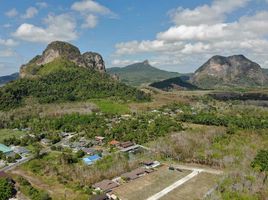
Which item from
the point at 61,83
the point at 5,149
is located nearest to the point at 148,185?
the point at 5,149

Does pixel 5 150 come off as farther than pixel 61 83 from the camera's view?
No

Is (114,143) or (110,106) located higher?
(110,106)

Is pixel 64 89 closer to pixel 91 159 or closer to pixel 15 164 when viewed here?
pixel 15 164

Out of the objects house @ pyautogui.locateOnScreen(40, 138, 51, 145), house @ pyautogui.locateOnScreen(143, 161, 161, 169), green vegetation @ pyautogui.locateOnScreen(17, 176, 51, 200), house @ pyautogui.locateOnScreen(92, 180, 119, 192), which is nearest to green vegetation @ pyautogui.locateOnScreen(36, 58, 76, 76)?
house @ pyautogui.locateOnScreen(40, 138, 51, 145)

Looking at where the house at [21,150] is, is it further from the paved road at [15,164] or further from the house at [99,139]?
the house at [99,139]

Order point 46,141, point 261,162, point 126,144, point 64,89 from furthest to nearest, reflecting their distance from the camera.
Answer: point 64,89
point 46,141
point 126,144
point 261,162

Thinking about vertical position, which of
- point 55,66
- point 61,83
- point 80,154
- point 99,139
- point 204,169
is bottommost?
point 204,169

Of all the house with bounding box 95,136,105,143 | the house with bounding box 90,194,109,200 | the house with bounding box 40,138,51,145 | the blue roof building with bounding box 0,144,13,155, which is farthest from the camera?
the house with bounding box 95,136,105,143

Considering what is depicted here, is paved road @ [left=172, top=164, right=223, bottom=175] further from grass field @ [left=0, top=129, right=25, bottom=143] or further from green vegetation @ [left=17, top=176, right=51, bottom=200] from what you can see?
grass field @ [left=0, top=129, right=25, bottom=143]
